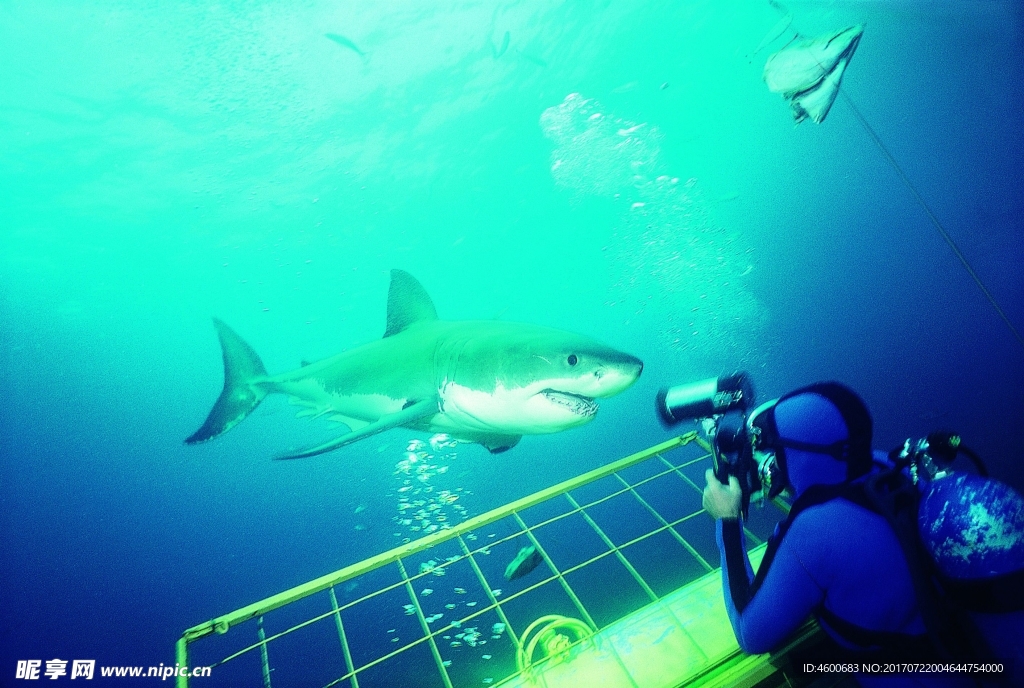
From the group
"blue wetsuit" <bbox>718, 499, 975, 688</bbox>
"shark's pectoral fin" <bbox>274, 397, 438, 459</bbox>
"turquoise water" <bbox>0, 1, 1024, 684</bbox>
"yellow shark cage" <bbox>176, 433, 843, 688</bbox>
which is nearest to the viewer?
"blue wetsuit" <bbox>718, 499, 975, 688</bbox>

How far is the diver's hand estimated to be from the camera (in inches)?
78.7

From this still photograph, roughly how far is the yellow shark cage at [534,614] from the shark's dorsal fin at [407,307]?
240 cm

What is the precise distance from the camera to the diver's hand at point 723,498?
1999mm

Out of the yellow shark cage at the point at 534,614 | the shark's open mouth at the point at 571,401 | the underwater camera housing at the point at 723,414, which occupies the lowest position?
the yellow shark cage at the point at 534,614

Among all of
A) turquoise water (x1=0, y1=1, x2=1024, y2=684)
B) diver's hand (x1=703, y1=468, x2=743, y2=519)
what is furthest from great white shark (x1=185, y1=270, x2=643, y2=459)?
turquoise water (x1=0, y1=1, x2=1024, y2=684)

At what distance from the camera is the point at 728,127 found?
1260 inches

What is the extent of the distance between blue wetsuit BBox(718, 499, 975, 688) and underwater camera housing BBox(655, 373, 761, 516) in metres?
0.36

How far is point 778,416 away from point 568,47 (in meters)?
19.3

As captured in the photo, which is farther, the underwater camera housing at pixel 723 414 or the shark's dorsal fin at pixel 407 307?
the shark's dorsal fin at pixel 407 307

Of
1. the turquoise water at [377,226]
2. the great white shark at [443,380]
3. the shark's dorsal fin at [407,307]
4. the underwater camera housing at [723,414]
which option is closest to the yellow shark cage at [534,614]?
the great white shark at [443,380]

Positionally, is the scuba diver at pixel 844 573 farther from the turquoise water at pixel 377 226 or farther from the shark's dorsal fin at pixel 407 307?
the turquoise water at pixel 377 226

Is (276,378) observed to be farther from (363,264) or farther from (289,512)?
(289,512)

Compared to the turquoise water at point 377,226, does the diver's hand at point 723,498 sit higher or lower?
lower

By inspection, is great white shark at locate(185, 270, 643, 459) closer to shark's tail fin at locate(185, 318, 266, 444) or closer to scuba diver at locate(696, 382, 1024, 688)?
shark's tail fin at locate(185, 318, 266, 444)
